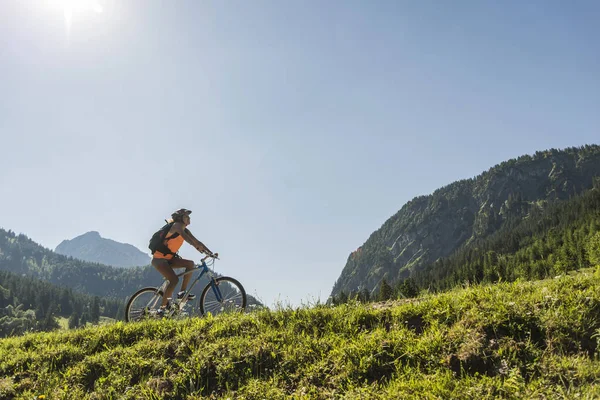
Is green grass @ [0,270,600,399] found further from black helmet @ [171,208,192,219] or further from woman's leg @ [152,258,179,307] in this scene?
black helmet @ [171,208,192,219]

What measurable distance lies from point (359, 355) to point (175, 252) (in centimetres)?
655

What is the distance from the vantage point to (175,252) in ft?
33.3

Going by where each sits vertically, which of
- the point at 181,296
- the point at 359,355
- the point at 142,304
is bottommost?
the point at 359,355

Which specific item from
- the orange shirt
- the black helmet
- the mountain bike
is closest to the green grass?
the mountain bike

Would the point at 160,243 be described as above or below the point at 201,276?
above

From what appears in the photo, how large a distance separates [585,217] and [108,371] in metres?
184

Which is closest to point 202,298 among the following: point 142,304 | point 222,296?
point 222,296

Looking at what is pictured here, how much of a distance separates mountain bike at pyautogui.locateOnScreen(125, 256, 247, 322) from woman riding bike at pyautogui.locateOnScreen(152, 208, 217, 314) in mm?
150

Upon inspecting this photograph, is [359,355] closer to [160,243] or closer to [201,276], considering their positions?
[201,276]

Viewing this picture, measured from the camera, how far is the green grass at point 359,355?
4.54 metres

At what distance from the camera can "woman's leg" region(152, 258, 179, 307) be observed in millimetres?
9891

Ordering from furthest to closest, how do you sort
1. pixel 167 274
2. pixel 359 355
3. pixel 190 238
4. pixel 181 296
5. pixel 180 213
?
pixel 180 213 → pixel 190 238 → pixel 181 296 → pixel 167 274 → pixel 359 355

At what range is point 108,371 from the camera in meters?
6.42

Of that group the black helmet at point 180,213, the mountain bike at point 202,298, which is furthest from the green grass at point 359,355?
the black helmet at point 180,213
